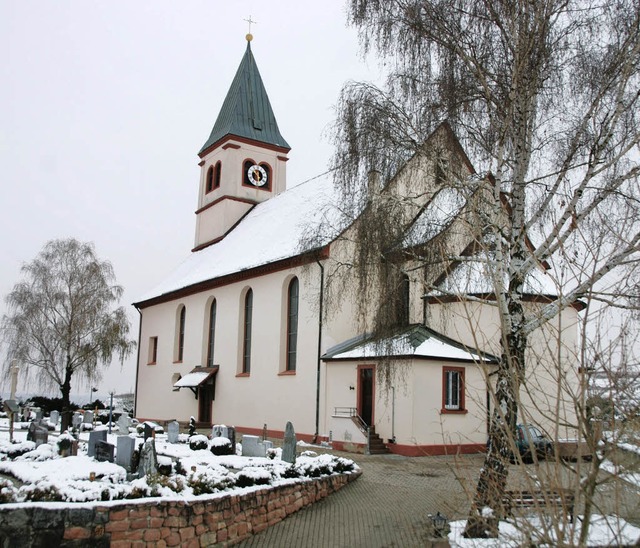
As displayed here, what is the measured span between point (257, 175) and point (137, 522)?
95.3 feet

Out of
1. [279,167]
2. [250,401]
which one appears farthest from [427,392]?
[279,167]

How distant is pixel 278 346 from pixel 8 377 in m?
20.3

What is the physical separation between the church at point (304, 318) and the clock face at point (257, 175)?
79 millimetres

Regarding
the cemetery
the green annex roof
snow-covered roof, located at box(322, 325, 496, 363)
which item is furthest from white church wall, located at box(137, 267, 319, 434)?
the green annex roof

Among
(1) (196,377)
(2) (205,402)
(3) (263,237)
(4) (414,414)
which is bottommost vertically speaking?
(2) (205,402)

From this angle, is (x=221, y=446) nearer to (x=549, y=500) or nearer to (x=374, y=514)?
(x=374, y=514)

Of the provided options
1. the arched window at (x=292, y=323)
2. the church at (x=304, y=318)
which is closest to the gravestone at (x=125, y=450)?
the church at (x=304, y=318)

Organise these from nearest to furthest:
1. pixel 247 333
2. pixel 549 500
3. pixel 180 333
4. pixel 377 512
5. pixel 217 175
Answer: pixel 549 500 < pixel 377 512 < pixel 247 333 < pixel 180 333 < pixel 217 175

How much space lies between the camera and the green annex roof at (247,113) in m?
36.4

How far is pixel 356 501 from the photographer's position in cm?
1254

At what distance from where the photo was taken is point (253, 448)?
44.9ft

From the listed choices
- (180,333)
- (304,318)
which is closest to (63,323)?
(180,333)

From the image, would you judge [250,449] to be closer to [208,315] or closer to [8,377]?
[208,315]

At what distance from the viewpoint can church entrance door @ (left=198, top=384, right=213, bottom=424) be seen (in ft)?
96.0
